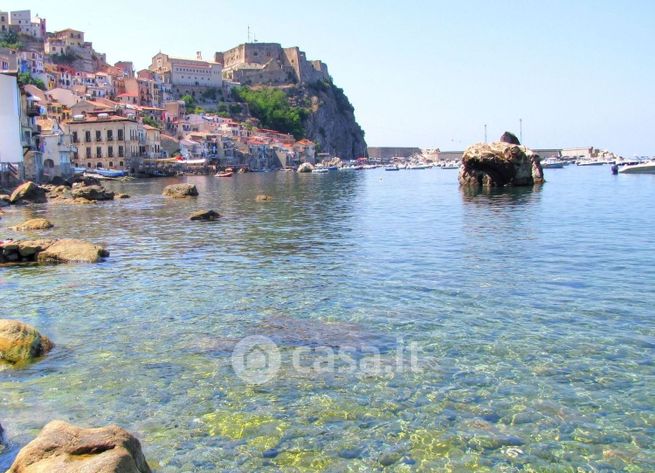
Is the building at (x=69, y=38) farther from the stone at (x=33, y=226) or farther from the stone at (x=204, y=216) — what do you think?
the stone at (x=33, y=226)

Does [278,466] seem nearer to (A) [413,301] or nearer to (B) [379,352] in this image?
(B) [379,352]

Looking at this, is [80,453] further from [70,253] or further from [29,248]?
[29,248]

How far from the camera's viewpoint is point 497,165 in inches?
2589

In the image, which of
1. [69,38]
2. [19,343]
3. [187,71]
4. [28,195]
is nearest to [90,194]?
[28,195]

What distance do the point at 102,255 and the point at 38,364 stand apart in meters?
12.2

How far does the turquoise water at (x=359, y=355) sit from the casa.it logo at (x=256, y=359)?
203 millimetres

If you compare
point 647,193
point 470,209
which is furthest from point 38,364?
point 647,193

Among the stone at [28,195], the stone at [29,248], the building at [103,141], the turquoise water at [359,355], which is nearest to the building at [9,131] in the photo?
the stone at [28,195]

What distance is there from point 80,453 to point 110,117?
115 metres

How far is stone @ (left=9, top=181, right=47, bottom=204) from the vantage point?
165 ft

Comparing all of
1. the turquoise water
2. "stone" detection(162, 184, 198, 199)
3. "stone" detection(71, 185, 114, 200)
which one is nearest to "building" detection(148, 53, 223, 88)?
"stone" detection(162, 184, 198, 199)

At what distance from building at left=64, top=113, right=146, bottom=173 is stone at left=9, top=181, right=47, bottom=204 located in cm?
6197

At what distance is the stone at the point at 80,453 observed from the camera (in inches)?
214

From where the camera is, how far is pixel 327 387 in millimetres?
9289
